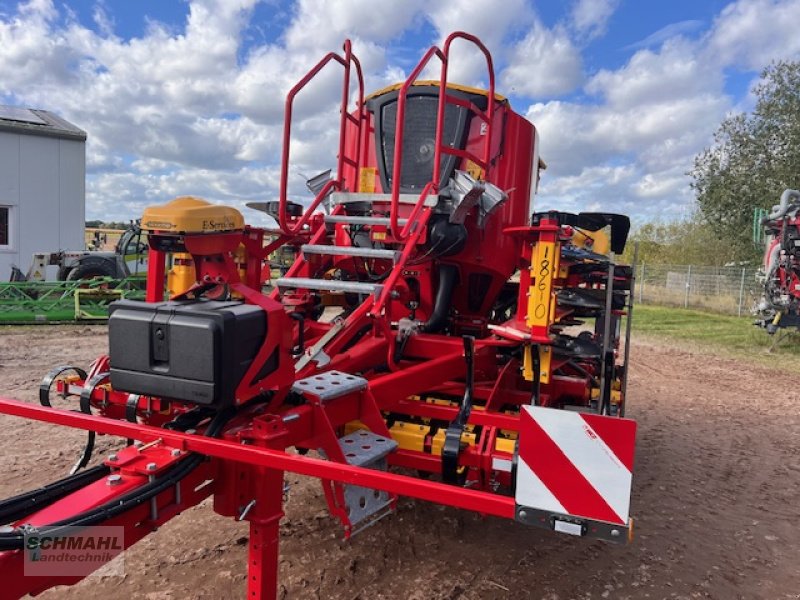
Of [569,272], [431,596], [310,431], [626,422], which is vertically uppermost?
[569,272]

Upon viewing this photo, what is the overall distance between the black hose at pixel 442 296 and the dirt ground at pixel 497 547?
126cm

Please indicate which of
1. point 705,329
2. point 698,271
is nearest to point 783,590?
point 705,329

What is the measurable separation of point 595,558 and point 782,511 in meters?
1.83

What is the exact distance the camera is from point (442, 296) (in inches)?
175

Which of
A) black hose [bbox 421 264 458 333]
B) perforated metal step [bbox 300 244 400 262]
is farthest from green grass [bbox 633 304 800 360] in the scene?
perforated metal step [bbox 300 244 400 262]

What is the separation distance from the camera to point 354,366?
3.55m

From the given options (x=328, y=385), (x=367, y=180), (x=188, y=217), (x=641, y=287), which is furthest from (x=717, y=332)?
(x=188, y=217)

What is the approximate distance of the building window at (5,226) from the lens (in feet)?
57.7

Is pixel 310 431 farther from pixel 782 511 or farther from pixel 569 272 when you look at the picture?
pixel 782 511

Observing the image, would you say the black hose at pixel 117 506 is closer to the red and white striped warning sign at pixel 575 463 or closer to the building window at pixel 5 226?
the red and white striped warning sign at pixel 575 463

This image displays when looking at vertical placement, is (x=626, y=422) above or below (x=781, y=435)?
above

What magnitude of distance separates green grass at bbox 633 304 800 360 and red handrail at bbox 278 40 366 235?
9.44 meters

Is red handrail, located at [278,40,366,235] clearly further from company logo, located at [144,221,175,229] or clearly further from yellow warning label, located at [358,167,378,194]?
company logo, located at [144,221,175,229]

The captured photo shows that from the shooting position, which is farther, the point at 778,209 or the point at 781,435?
the point at 778,209
